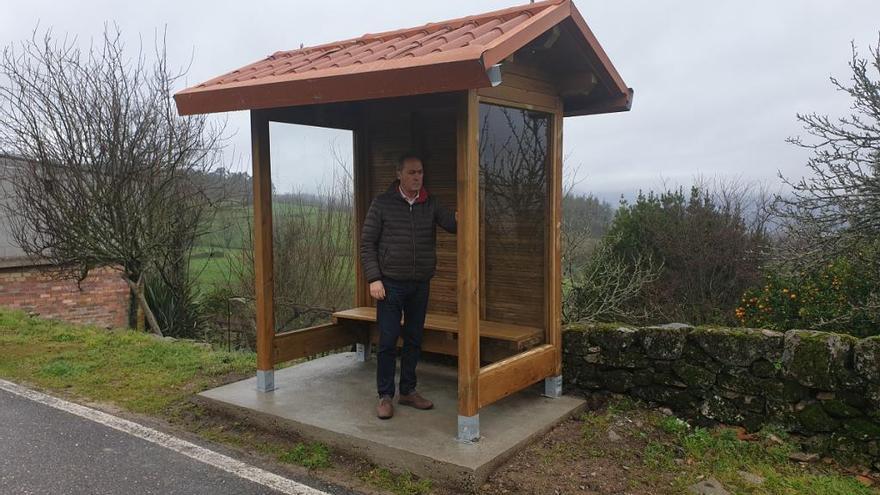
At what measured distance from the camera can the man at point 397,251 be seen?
434 centimetres

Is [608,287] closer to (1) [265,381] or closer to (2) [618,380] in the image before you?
(2) [618,380]

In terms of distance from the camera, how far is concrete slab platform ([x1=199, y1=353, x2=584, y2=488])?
373cm

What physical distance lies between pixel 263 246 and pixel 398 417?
5.61ft

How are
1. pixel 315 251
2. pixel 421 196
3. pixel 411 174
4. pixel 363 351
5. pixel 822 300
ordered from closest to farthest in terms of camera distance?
pixel 411 174 < pixel 421 196 < pixel 363 351 < pixel 822 300 < pixel 315 251

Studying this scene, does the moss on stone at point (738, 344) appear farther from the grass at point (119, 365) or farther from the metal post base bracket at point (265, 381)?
the grass at point (119, 365)

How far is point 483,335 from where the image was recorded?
4.70 m

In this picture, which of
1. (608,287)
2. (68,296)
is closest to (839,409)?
(608,287)

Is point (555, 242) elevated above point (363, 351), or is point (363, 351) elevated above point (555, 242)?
point (555, 242)

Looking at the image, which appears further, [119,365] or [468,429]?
[119,365]

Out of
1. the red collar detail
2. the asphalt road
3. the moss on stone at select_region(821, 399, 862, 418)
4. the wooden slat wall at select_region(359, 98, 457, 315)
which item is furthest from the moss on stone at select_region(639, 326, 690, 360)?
the asphalt road

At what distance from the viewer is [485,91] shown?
13.2ft

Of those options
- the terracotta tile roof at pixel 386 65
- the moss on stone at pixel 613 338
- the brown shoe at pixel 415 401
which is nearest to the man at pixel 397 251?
the brown shoe at pixel 415 401

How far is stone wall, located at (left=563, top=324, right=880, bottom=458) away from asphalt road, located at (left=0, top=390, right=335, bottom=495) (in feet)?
8.73

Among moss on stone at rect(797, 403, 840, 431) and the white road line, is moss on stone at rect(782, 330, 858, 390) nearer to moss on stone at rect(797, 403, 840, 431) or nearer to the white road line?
moss on stone at rect(797, 403, 840, 431)
